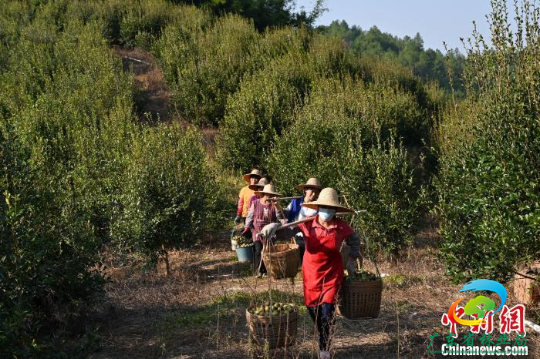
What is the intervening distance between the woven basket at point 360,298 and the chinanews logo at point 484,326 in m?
0.85

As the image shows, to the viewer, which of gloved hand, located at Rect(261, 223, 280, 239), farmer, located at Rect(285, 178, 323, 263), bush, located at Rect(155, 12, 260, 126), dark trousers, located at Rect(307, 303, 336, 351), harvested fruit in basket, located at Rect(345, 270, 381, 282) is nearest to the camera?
gloved hand, located at Rect(261, 223, 280, 239)

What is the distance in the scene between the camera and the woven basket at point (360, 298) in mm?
7293

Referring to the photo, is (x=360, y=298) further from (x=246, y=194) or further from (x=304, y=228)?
(x=246, y=194)

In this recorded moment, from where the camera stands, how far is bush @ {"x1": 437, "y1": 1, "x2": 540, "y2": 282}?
7.68 meters

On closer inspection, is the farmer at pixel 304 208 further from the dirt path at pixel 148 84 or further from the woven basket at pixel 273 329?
the dirt path at pixel 148 84

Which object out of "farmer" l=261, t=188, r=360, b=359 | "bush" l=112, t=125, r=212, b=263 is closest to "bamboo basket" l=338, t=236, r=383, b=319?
"farmer" l=261, t=188, r=360, b=359

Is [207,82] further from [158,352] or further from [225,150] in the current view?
[158,352]

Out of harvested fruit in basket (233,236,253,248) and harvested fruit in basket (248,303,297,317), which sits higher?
harvested fruit in basket (248,303,297,317)

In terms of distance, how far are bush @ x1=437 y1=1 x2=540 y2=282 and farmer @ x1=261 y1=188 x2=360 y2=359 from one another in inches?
91.4

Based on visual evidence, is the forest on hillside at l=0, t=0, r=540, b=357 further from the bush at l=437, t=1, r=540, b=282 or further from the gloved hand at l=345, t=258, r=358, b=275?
the gloved hand at l=345, t=258, r=358, b=275

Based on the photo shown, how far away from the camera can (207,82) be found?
26141mm

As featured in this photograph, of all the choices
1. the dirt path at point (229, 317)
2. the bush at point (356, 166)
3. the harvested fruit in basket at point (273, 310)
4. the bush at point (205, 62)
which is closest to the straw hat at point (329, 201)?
the dirt path at point (229, 317)

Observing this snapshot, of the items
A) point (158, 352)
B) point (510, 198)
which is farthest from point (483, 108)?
point (158, 352)

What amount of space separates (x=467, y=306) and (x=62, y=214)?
6.64 metres
